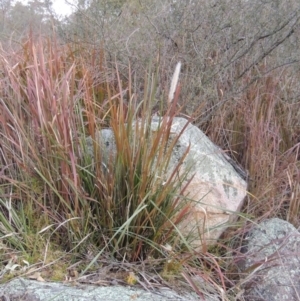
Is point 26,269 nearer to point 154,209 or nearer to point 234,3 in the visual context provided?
point 154,209

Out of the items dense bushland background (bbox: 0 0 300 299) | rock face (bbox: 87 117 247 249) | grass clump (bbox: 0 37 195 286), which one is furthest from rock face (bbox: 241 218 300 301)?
grass clump (bbox: 0 37 195 286)

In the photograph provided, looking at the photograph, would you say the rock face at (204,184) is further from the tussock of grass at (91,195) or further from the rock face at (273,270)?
the rock face at (273,270)

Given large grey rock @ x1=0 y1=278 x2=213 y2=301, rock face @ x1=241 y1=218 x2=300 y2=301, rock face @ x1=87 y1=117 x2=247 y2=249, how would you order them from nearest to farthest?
large grey rock @ x1=0 y1=278 x2=213 y2=301 → rock face @ x1=241 y1=218 x2=300 y2=301 → rock face @ x1=87 y1=117 x2=247 y2=249

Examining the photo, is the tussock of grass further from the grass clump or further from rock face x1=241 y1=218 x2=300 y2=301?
Result: rock face x1=241 y1=218 x2=300 y2=301

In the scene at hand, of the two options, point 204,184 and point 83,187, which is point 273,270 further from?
point 83,187

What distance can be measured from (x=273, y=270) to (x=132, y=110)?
1.31 metres

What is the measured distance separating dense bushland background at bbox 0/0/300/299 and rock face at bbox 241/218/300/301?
0.11 meters

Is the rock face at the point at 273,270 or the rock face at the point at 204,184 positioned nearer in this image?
the rock face at the point at 273,270

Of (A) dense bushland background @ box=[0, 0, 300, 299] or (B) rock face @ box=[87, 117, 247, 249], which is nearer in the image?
(A) dense bushland background @ box=[0, 0, 300, 299]

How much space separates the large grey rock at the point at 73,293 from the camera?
2.27 meters

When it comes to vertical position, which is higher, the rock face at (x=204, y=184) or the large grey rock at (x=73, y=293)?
the rock face at (x=204, y=184)

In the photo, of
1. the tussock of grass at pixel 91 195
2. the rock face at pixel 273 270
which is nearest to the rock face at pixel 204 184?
the tussock of grass at pixel 91 195

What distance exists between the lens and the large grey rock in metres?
2.27

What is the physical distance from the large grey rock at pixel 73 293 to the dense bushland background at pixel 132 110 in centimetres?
13
